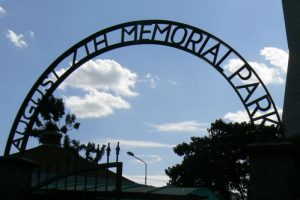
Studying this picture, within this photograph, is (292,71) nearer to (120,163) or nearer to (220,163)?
(220,163)

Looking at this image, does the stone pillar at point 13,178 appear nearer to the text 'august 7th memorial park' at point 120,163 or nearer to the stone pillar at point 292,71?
the text 'august 7th memorial park' at point 120,163

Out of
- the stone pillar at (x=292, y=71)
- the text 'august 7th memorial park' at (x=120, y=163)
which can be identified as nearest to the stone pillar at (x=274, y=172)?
the text 'august 7th memorial park' at (x=120, y=163)

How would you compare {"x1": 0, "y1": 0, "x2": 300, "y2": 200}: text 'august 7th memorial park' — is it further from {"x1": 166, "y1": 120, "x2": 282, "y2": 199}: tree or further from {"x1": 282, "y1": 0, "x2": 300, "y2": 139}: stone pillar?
{"x1": 282, "y1": 0, "x2": 300, "y2": 139}: stone pillar

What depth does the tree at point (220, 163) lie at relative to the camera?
3956 centimetres

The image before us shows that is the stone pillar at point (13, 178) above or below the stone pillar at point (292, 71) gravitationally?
below

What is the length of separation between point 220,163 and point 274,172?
107ft

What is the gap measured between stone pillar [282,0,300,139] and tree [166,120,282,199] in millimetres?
10959

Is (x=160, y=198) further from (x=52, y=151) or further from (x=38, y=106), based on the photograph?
(x=52, y=151)

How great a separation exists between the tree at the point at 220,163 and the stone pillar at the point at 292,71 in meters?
11.0

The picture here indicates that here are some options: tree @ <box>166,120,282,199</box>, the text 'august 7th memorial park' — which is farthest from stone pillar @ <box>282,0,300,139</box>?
the text 'august 7th memorial park'

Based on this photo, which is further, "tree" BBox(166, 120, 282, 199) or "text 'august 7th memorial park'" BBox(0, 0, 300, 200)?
"tree" BBox(166, 120, 282, 199)

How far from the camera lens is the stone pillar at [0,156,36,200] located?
32.1 ft

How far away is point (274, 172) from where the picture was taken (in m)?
7.92

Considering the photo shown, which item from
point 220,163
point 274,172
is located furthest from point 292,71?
point 274,172
